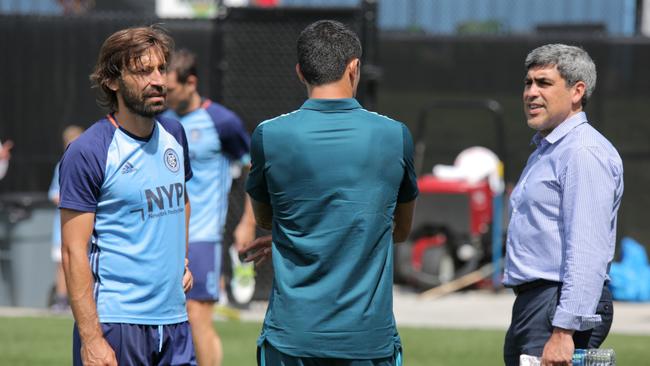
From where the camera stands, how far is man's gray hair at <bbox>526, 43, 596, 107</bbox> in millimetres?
4590

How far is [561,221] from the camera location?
14.6ft

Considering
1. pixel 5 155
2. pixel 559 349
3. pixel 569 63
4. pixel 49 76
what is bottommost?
pixel 5 155

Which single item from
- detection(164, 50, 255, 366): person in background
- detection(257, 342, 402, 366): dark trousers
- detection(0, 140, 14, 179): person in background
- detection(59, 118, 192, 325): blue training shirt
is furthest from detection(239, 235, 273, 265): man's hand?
detection(0, 140, 14, 179): person in background

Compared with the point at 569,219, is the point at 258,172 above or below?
above

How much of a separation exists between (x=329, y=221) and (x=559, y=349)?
3.37 ft

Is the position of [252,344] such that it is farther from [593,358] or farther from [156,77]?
[593,358]

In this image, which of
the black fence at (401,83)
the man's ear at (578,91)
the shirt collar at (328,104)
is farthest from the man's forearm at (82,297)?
the black fence at (401,83)

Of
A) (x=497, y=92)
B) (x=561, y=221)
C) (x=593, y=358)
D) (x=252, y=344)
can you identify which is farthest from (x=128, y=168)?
(x=497, y=92)

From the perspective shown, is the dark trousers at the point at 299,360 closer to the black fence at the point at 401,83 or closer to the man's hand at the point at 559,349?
the man's hand at the point at 559,349

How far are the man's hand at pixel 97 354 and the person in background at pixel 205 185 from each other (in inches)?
96.6

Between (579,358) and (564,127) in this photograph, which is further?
(564,127)

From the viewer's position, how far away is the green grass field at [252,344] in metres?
8.53

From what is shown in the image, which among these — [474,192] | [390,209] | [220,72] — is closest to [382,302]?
[390,209]

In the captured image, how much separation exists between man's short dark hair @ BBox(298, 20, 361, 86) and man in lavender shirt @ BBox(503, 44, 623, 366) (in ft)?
3.26
